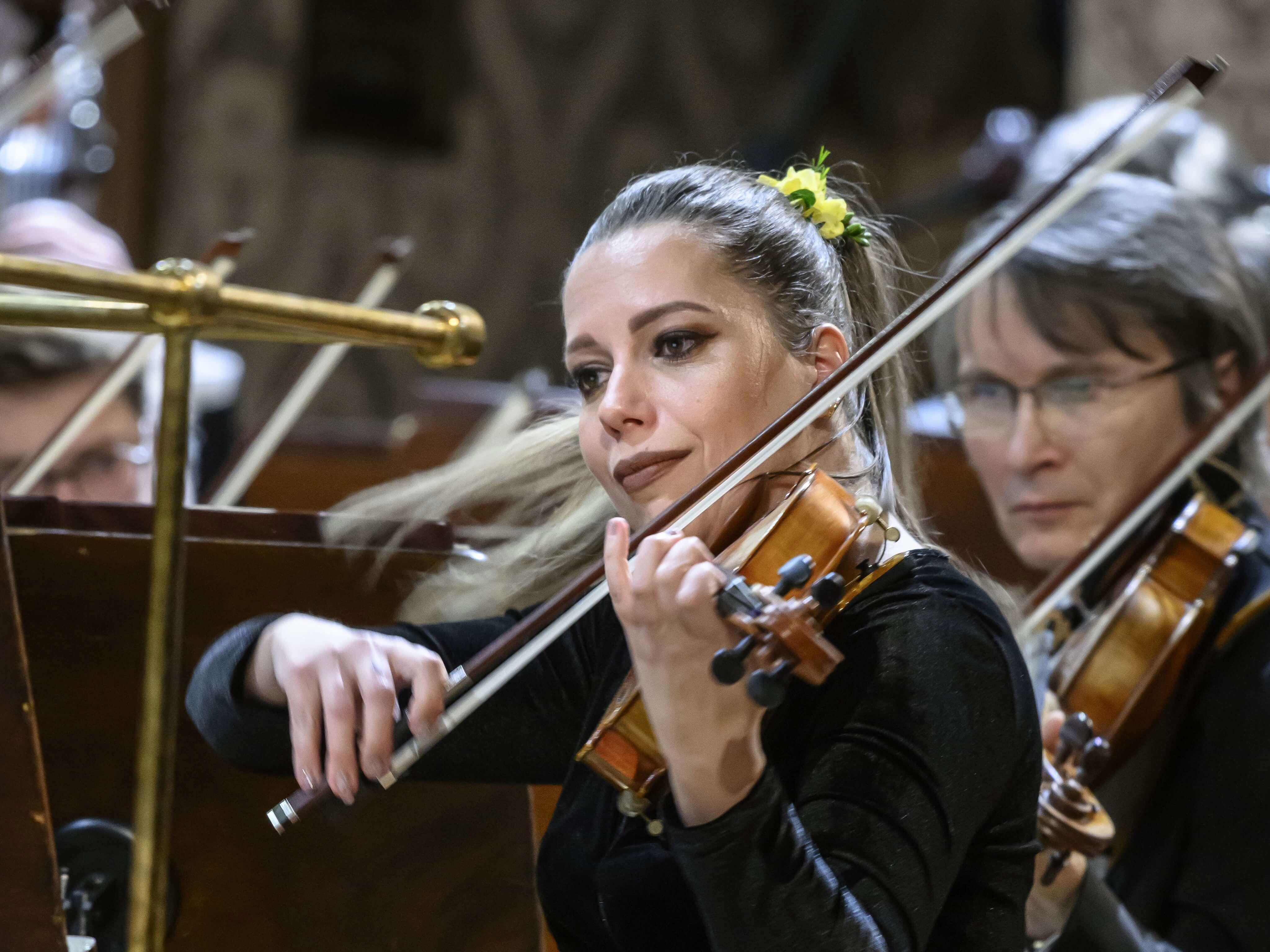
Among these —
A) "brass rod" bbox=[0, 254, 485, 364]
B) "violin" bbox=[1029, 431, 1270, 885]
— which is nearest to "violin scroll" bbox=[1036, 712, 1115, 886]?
"violin" bbox=[1029, 431, 1270, 885]

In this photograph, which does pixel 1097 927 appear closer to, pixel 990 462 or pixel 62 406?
pixel 990 462

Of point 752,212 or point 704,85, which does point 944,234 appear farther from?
point 752,212

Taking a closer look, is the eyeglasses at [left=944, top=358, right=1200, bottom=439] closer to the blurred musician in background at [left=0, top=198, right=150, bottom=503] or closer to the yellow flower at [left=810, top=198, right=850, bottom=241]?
the yellow flower at [left=810, top=198, right=850, bottom=241]

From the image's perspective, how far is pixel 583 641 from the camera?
45.8 inches

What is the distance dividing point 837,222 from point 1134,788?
0.69m

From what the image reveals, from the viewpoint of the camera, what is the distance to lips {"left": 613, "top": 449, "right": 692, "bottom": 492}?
3.18 feet

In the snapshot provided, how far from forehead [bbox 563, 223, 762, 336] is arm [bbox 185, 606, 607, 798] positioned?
10.4 inches

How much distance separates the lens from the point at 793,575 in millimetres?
750

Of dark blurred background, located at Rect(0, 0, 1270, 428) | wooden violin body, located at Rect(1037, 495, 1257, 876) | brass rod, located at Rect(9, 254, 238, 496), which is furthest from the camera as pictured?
dark blurred background, located at Rect(0, 0, 1270, 428)

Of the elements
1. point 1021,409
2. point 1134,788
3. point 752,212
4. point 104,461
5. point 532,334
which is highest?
point 532,334

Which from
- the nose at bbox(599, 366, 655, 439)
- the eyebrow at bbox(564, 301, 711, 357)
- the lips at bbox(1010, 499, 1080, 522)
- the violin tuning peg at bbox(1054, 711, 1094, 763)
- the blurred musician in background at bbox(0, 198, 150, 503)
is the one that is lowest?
the violin tuning peg at bbox(1054, 711, 1094, 763)

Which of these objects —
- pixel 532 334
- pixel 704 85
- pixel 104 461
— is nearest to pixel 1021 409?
pixel 104 461

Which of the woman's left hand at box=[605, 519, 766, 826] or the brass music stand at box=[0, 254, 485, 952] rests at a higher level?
the brass music stand at box=[0, 254, 485, 952]

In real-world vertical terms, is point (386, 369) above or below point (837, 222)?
above
